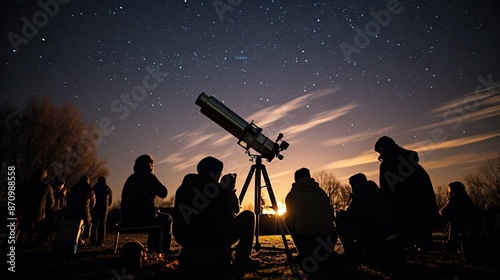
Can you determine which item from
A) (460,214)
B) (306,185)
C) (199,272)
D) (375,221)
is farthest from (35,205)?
(460,214)

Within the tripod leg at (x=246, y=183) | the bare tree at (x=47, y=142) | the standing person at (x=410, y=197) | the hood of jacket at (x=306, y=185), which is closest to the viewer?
the standing person at (x=410, y=197)

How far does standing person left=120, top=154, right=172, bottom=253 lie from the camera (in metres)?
5.54

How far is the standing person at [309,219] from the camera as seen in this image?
15.1ft

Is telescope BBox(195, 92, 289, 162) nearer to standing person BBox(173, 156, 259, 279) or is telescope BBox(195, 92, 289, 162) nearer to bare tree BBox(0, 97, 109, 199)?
standing person BBox(173, 156, 259, 279)

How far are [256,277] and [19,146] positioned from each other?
3250 cm

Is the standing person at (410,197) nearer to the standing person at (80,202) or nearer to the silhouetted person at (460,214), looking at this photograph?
the silhouetted person at (460,214)

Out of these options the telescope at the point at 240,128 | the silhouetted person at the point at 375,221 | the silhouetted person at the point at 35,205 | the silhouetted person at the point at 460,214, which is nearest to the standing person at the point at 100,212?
the silhouetted person at the point at 35,205

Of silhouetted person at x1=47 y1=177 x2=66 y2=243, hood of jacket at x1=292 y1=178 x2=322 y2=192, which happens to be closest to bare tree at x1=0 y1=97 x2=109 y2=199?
silhouetted person at x1=47 y1=177 x2=66 y2=243

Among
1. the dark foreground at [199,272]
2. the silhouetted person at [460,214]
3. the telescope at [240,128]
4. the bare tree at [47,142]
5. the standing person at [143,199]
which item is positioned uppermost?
the bare tree at [47,142]

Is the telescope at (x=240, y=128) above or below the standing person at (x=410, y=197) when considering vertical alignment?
above

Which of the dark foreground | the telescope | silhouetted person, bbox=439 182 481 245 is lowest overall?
the dark foreground

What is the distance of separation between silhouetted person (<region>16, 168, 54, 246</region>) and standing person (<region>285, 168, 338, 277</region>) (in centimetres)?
648

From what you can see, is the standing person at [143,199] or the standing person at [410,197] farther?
the standing person at [143,199]

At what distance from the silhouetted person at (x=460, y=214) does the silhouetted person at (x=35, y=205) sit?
34.3 ft
